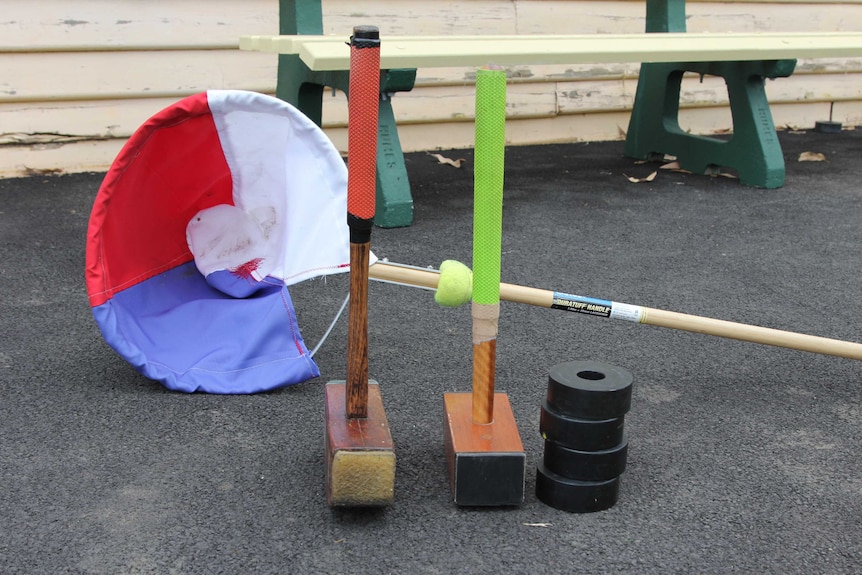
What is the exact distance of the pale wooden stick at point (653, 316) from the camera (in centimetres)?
165

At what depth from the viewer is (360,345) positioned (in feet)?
4.75

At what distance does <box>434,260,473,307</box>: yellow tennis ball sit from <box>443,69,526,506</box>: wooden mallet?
0.06 metres

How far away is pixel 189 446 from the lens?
164cm

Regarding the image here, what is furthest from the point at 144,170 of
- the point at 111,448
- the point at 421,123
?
the point at 421,123

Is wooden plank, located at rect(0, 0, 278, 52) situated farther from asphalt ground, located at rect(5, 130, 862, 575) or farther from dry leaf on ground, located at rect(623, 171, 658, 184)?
dry leaf on ground, located at rect(623, 171, 658, 184)

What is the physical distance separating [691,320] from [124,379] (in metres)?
1.15

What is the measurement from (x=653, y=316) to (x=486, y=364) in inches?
15.8

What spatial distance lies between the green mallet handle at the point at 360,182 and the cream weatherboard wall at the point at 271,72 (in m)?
2.67

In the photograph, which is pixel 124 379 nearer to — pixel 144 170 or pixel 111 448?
pixel 111 448

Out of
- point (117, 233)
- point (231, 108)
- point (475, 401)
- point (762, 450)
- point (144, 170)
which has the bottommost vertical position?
point (762, 450)

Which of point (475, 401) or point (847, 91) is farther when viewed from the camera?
point (847, 91)

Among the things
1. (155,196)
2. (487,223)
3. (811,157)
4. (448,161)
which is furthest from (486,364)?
(811,157)

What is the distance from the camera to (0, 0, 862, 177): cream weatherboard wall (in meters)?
3.67

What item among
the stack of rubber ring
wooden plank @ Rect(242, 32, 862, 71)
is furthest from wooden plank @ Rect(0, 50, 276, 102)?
the stack of rubber ring
